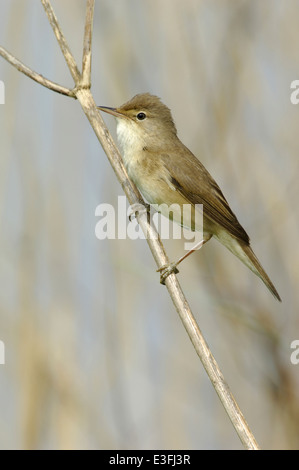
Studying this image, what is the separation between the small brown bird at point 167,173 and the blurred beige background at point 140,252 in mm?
259

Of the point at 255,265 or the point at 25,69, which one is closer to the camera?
the point at 25,69

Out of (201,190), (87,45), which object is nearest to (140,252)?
(201,190)

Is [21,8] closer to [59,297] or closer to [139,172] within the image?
[139,172]

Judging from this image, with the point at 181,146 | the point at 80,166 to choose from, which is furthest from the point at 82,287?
the point at 181,146

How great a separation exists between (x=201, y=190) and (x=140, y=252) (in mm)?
701

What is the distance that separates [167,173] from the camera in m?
3.91

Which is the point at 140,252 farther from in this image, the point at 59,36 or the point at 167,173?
the point at 59,36

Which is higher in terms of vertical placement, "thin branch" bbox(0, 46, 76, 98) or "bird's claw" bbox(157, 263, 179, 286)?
"thin branch" bbox(0, 46, 76, 98)

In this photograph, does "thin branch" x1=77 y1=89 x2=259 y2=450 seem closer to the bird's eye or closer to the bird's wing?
the bird's wing

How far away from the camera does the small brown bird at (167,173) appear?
3.87 metres

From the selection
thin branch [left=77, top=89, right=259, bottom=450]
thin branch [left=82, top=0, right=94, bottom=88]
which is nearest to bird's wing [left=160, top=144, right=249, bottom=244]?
thin branch [left=77, top=89, right=259, bottom=450]

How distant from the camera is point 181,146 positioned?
4168 mm

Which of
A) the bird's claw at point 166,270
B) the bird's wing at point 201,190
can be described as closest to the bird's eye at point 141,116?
the bird's wing at point 201,190

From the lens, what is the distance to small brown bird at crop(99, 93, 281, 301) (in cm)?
387
